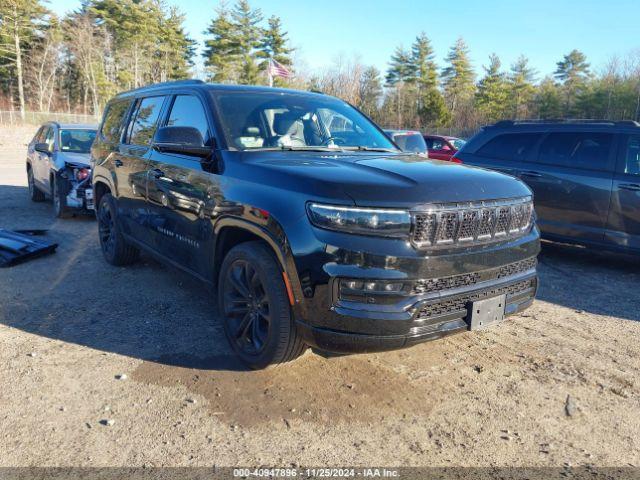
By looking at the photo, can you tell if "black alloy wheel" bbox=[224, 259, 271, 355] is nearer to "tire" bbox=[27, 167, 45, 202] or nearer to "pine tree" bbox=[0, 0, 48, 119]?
"tire" bbox=[27, 167, 45, 202]

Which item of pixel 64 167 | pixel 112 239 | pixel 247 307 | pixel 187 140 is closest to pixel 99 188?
pixel 112 239

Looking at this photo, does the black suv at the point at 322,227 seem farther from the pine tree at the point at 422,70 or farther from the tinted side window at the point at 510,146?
the pine tree at the point at 422,70

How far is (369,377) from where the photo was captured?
11.3ft

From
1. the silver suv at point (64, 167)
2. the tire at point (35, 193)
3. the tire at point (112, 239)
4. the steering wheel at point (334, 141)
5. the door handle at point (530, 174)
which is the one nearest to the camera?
the steering wheel at point (334, 141)

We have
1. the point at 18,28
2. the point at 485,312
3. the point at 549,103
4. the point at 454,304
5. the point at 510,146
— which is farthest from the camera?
the point at 549,103

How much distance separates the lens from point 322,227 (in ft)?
9.07

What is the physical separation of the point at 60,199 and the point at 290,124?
242 inches

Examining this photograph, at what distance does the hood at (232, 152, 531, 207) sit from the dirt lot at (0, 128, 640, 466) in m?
1.28

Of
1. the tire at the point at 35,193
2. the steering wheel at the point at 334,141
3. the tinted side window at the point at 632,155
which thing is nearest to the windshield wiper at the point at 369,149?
the steering wheel at the point at 334,141

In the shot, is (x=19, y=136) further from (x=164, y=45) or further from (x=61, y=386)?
(x=61, y=386)

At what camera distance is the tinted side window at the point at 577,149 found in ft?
21.0

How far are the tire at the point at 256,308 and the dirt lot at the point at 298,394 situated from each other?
0.71 feet

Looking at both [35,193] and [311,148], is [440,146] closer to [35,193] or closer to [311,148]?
[35,193]

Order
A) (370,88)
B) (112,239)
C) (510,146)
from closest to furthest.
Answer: (112,239), (510,146), (370,88)
